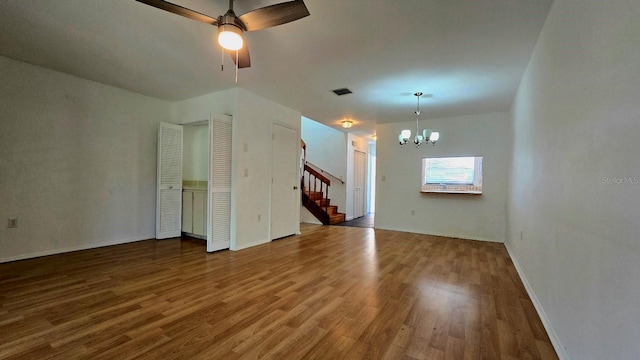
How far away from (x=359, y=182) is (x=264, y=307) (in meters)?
6.35

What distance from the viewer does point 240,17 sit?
2.05 meters

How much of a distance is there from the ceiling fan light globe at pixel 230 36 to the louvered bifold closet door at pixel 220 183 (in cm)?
206

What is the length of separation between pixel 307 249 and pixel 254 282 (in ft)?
5.05

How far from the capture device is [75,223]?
4.00 meters

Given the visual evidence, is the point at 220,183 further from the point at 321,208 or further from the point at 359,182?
the point at 359,182

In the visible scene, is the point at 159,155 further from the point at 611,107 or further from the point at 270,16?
the point at 611,107

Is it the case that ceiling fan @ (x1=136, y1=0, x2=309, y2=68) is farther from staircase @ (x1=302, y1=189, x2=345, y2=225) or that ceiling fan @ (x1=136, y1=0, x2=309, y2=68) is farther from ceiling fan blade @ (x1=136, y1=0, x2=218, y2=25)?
staircase @ (x1=302, y1=189, x2=345, y2=225)

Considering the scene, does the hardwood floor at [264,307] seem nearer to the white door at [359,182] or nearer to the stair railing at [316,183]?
the stair railing at [316,183]

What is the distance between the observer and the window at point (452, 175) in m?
5.77

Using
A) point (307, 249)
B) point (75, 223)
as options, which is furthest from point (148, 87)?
point (307, 249)

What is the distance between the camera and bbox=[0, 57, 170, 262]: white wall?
136 inches

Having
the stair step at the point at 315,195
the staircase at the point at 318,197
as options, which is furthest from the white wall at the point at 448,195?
the stair step at the point at 315,195

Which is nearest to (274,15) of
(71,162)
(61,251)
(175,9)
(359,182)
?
(175,9)

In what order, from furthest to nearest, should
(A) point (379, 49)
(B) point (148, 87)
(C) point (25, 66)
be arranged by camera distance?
(B) point (148, 87), (C) point (25, 66), (A) point (379, 49)
